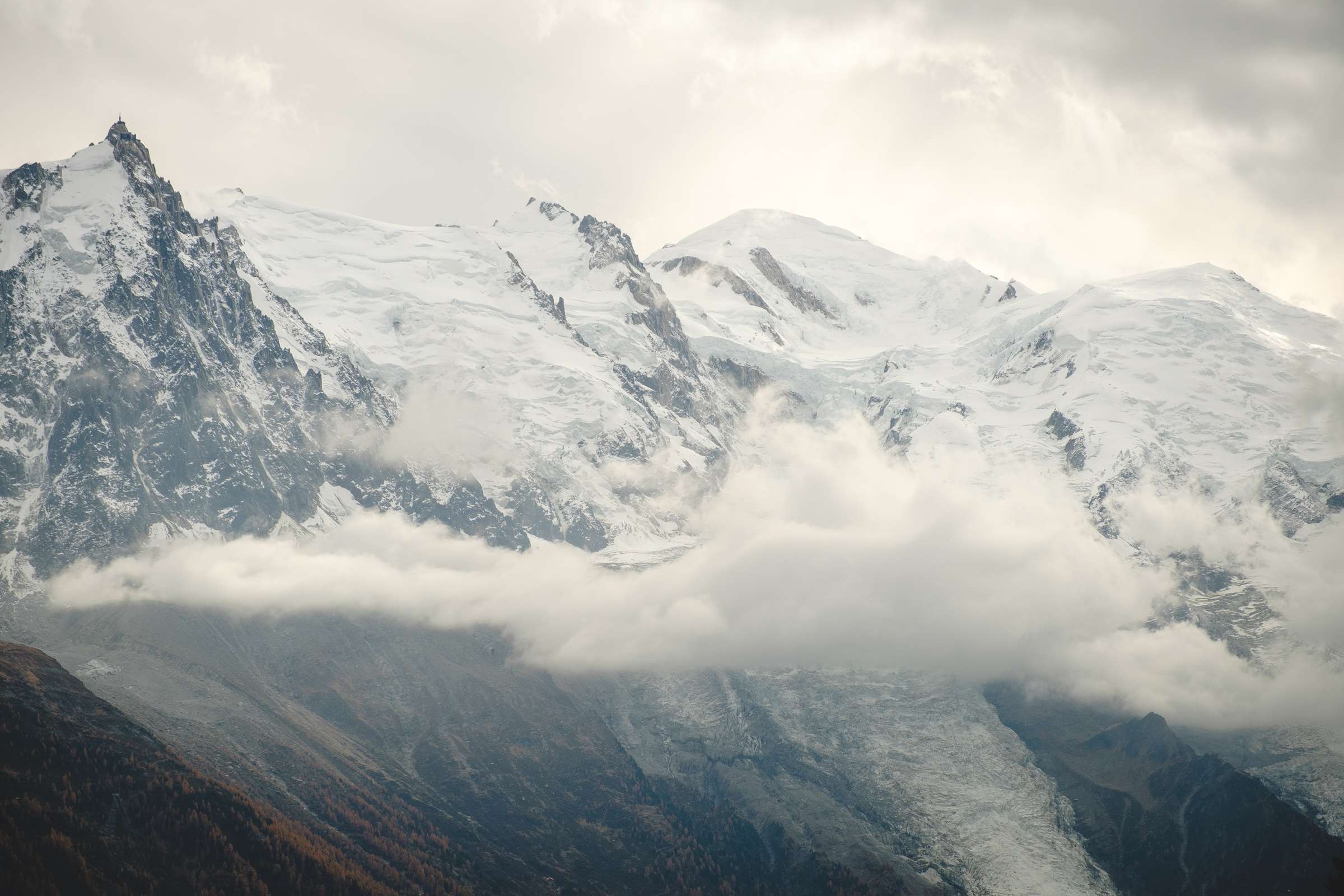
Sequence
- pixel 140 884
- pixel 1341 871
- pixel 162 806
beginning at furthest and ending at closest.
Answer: pixel 162 806
pixel 140 884
pixel 1341 871

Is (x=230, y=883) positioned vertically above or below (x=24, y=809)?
below

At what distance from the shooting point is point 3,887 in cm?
16538

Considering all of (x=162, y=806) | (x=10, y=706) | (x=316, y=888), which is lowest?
(x=316, y=888)

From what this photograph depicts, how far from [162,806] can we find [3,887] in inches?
1294

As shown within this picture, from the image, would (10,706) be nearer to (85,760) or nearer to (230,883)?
(85,760)

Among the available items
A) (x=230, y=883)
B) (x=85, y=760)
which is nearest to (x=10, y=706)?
(x=85, y=760)

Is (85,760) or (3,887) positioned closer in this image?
(3,887)

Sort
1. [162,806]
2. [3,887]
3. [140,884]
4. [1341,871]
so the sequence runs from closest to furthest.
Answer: [1341,871]
[3,887]
[140,884]
[162,806]

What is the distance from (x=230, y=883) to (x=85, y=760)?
116 feet

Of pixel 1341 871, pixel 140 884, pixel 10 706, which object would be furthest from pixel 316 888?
pixel 1341 871

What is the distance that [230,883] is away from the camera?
627 ft

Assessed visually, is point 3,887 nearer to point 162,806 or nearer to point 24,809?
point 24,809

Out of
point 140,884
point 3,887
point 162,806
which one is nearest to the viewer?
point 3,887

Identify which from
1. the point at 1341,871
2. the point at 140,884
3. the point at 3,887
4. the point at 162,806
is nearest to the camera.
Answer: the point at 1341,871
